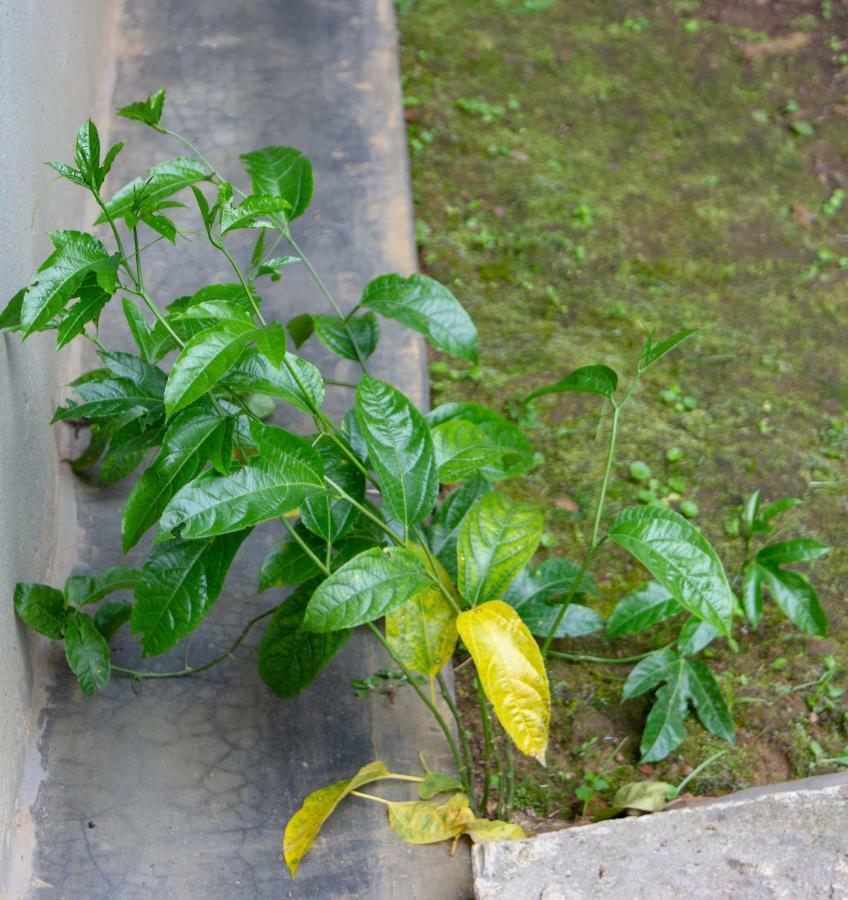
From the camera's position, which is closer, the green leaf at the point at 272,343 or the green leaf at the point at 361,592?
the green leaf at the point at 272,343

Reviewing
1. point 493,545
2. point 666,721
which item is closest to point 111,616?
point 493,545

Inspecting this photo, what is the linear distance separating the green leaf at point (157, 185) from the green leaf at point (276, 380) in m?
0.31

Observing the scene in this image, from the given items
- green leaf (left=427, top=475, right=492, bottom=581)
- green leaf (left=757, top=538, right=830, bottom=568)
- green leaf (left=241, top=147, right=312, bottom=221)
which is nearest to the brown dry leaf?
green leaf (left=757, top=538, right=830, bottom=568)

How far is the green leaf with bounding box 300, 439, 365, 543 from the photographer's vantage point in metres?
1.99

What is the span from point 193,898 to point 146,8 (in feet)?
10.9

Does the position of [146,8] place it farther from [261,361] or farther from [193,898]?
[193,898]

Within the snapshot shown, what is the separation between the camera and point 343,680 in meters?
2.37

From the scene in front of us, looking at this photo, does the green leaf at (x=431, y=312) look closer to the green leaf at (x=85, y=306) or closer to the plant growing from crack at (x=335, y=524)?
the plant growing from crack at (x=335, y=524)

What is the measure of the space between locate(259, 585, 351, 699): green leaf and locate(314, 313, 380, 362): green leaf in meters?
0.57

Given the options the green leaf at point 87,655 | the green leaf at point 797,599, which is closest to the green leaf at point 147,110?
the green leaf at point 87,655

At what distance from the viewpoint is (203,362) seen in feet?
5.51

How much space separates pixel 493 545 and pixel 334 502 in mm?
310

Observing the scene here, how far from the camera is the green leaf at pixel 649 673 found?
2385 millimetres

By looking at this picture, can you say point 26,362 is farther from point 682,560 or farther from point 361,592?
point 682,560
